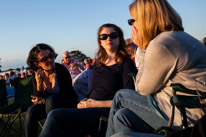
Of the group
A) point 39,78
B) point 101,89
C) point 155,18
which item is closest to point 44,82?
point 39,78

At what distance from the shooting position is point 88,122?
6.88 ft

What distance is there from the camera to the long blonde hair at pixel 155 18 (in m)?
1.50

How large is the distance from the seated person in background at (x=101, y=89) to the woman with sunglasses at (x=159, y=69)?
466 mm

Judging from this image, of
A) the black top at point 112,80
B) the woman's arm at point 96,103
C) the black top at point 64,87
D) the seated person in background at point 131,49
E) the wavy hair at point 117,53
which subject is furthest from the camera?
the black top at point 64,87

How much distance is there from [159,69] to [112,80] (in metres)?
1.17

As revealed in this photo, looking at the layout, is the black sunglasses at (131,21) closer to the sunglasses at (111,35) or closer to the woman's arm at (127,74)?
the woman's arm at (127,74)

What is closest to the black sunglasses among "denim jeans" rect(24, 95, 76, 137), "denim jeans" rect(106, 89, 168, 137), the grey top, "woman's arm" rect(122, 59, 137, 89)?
the grey top

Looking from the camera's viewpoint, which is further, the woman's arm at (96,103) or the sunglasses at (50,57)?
the sunglasses at (50,57)

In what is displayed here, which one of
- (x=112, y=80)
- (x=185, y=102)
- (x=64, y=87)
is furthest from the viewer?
(x=64, y=87)

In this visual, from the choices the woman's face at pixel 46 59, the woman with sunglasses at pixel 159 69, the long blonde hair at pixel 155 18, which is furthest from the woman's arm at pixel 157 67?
the woman's face at pixel 46 59

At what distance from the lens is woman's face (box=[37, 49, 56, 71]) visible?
131 inches

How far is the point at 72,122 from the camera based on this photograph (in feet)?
6.73

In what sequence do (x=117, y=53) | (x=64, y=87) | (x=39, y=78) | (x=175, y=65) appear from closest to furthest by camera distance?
(x=175, y=65), (x=117, y=53), (x=64, y=87), (x=39, y=78)

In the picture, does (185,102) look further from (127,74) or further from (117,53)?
(117,53)
